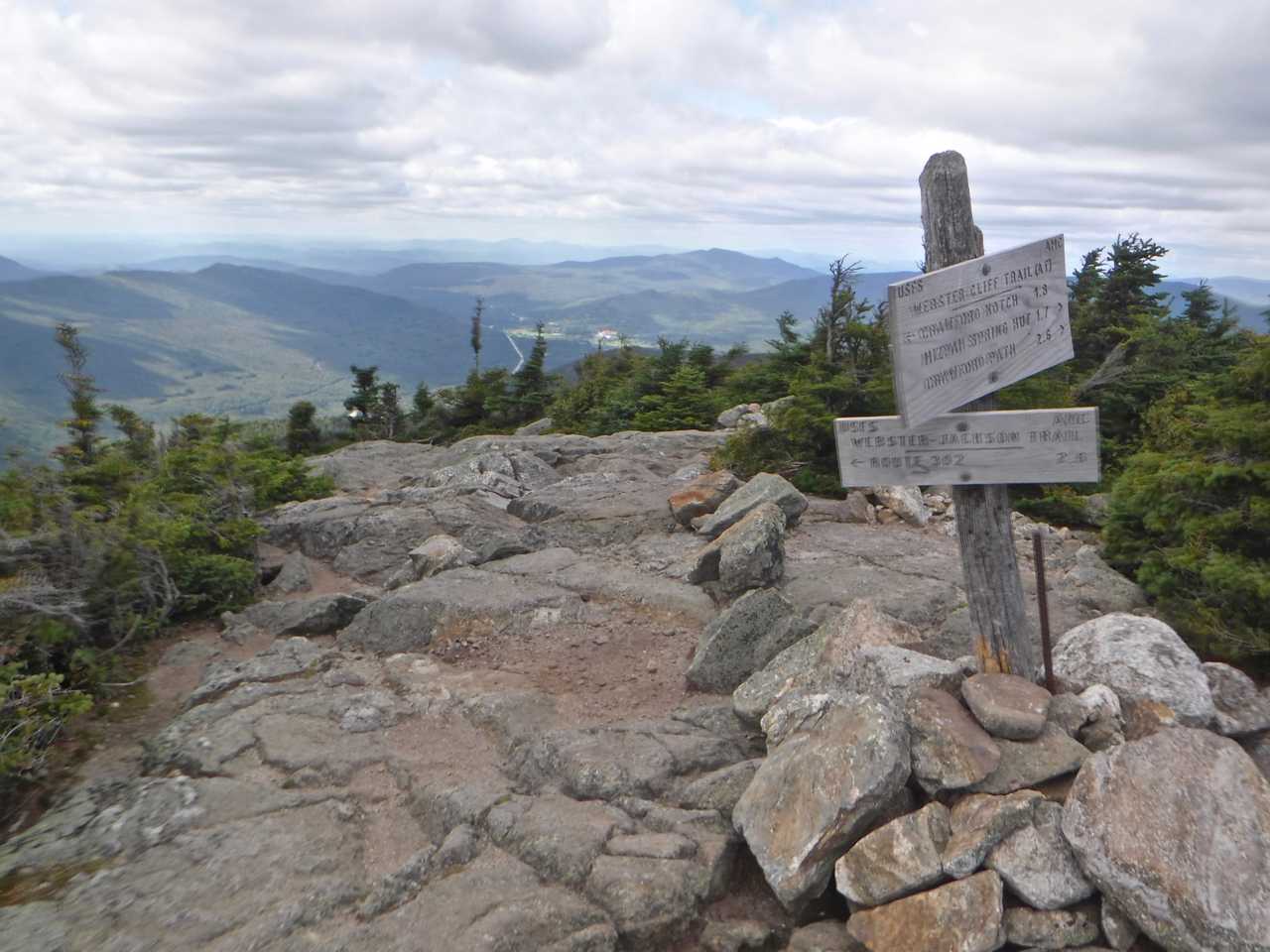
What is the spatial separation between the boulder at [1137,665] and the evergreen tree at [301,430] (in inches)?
1604

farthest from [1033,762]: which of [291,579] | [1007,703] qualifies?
[291,579]

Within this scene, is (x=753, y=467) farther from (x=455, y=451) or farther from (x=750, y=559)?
(x=455, y=451)

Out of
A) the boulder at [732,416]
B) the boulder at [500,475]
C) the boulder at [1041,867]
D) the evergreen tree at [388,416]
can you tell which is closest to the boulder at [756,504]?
the boulder at [500,475]

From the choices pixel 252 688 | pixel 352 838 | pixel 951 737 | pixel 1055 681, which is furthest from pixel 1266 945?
pixel 252 688

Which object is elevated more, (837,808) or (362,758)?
(837,808)

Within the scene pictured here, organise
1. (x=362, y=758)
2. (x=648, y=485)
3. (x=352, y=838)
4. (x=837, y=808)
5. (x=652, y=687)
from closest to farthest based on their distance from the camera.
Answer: (x=837, y=808) → (x=352, y=838) → (x=362, y=758) → (x=652, y=687) → (x=648, y=485)

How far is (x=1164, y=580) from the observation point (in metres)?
7.71

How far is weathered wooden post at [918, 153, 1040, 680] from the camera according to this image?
205 inches

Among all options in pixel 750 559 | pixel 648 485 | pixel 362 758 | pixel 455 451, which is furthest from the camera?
pixel 455 451

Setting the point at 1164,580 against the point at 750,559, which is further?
the point at 750,559

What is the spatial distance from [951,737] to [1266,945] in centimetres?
154

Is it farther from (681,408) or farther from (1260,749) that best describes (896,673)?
(681,408)

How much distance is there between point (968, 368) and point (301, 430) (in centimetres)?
4217

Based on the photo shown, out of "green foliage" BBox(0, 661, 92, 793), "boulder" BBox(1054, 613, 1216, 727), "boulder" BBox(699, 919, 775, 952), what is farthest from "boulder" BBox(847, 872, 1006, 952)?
"green foliage" BBox(0, 661, 92, 793)
